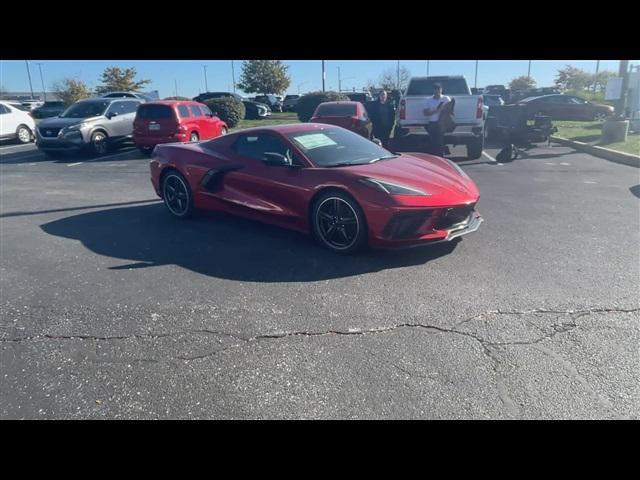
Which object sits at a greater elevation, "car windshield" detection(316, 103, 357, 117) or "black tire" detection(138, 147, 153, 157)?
"car windshield" detection(316, 103, 357, 117)

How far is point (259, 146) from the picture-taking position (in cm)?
558

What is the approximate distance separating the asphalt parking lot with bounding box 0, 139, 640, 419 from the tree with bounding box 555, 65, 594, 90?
177 ft

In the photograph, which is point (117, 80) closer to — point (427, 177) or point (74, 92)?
point (74, 92)

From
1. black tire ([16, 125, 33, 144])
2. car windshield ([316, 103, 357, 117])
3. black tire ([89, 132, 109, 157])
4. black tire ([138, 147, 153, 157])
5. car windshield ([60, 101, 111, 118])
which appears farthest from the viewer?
black tire ([16, 125, 33, 144])

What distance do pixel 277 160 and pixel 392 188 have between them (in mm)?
1369

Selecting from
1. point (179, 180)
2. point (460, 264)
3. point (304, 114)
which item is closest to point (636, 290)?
point (460, 264)

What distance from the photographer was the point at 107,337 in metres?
3.36

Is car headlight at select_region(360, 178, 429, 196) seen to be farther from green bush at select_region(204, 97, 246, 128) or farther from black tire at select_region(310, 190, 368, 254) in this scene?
green bush at select_region(204, 97, 246, 128)

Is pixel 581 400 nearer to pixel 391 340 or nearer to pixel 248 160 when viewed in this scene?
pixel 391 340

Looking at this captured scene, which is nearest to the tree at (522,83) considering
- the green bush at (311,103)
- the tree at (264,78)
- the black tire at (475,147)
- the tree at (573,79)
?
the tree at (573,79)

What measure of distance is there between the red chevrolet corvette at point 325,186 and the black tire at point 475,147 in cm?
571

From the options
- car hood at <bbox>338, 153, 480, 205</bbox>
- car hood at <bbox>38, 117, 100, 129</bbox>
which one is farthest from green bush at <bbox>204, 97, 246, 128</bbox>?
car hood at <bbox>338, 153, 480, 205</bbox>

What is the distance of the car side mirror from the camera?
5117 millimetres

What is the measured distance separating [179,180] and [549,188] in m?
6.26
